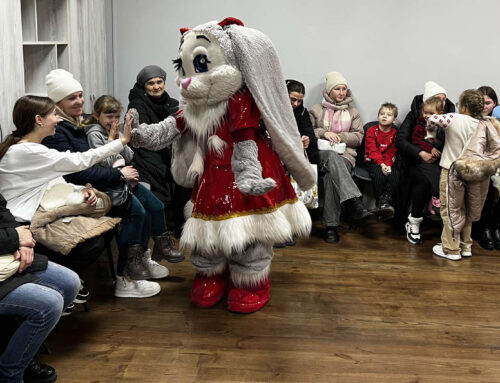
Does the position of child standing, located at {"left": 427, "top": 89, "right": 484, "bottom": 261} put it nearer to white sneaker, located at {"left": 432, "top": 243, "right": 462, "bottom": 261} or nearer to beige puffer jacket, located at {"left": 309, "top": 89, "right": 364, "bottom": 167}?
white sneaker, located at {"left": 432, "top": 243, "right": 462, "bottom": 261}

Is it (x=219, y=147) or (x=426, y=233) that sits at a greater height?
(x=219, y=147)

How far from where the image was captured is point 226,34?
2906mm

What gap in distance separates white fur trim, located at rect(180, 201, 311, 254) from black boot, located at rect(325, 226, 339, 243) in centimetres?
134

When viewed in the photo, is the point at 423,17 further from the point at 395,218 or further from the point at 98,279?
the point at 98,279

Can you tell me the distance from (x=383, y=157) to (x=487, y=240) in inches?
38.5

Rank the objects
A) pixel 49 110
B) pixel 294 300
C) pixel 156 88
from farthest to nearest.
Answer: pixel 156 88 < pixel 294 300 < pixel 49 110

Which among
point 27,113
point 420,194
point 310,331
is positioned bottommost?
point 310,331

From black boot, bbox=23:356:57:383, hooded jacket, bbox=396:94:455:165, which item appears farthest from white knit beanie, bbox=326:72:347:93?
black boot, bbox=23:356:57:383

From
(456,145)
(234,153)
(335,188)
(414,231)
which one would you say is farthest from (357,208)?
(234,153)

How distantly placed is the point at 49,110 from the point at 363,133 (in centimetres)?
281

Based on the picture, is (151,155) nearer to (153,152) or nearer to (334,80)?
(153,152)

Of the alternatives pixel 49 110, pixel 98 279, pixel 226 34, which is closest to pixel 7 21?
pixel 49 110

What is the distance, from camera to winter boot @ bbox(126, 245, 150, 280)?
3.31m

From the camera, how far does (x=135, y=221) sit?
328 centimetres
